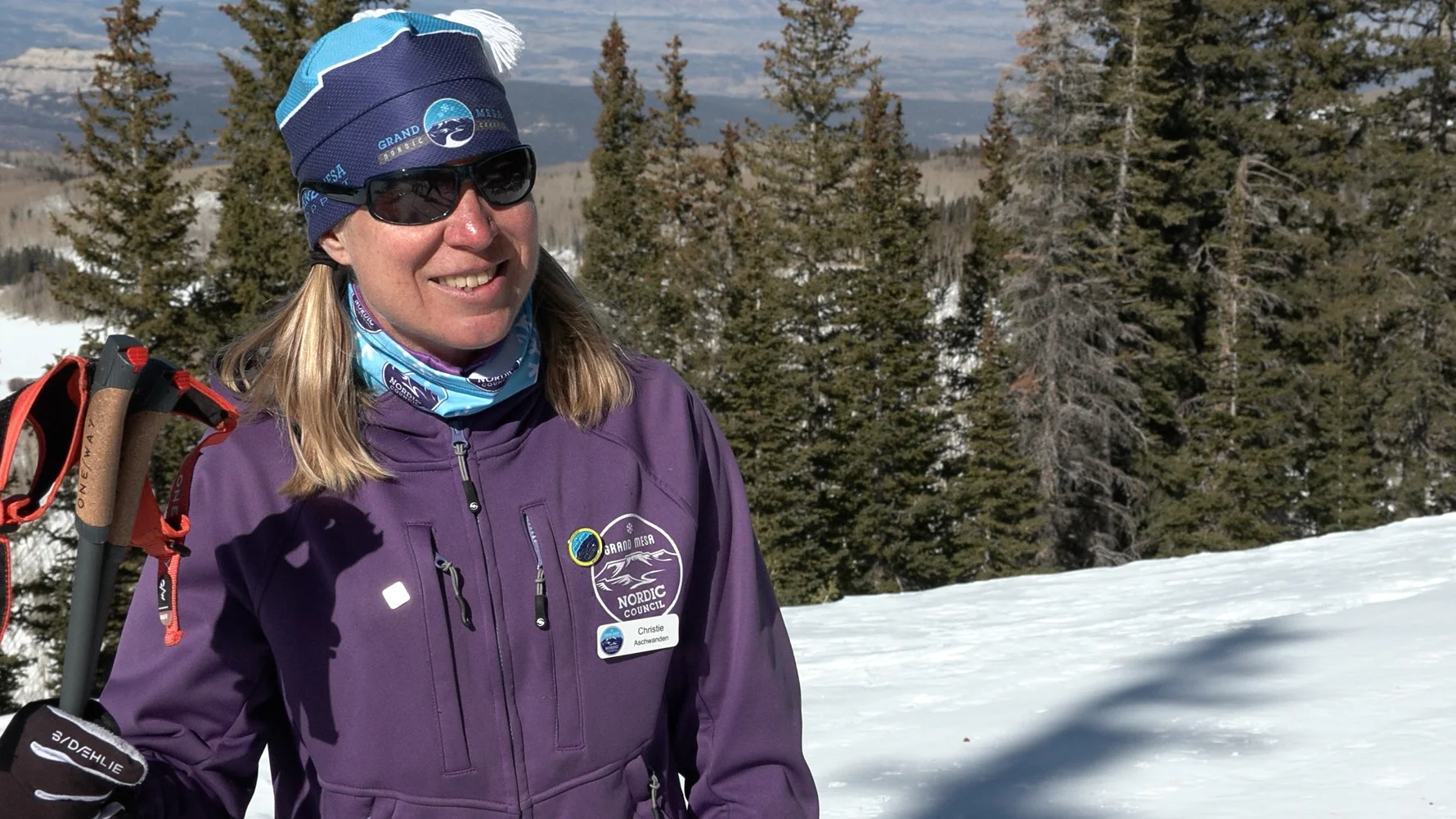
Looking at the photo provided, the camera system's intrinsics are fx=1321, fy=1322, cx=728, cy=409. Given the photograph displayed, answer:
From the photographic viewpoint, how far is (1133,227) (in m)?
34.3

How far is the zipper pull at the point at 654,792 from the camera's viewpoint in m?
1.99

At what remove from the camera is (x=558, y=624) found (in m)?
1.91

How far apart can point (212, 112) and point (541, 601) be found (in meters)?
111

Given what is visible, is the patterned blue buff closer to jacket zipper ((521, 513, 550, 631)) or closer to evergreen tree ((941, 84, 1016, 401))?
jacket zipper ((521, 513, 550, 631))

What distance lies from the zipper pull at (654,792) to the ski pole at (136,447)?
2.62ft

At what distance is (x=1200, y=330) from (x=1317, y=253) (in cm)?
399

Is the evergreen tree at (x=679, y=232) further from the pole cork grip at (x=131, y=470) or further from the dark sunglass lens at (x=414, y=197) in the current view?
the pole cork grip at (x=131, y=470)

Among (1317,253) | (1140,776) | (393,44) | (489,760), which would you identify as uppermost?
(393,44)

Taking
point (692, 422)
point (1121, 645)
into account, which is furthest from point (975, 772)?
point (692, 422)

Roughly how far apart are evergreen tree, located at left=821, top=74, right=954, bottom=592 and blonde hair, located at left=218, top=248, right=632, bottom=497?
103 ft

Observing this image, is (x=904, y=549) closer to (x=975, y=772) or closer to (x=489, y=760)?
(x=975, y=772)

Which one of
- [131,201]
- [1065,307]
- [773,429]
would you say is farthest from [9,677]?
[1065,307]

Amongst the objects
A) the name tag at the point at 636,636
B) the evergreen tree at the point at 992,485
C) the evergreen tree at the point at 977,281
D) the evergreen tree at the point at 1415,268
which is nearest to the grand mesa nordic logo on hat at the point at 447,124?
the name tag at the point at 636,636

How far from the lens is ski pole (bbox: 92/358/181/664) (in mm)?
1666
